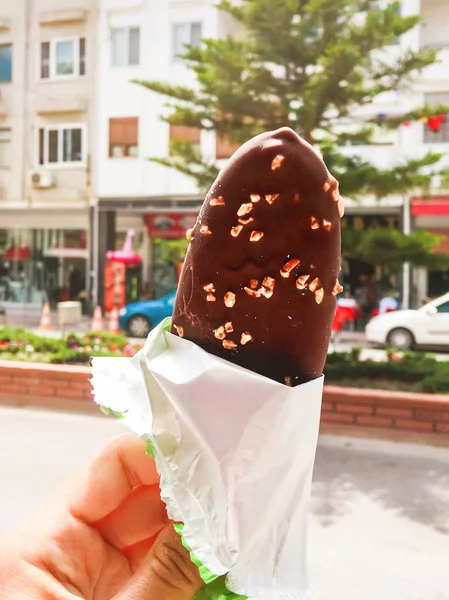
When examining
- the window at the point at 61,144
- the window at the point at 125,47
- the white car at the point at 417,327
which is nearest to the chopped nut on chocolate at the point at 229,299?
the white car at the point at 417,327

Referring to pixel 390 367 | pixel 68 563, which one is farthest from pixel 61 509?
pixel 390 367

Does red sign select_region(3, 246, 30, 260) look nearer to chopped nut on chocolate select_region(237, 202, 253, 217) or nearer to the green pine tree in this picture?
the green pine tree

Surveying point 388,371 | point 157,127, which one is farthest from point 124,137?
point 388,371

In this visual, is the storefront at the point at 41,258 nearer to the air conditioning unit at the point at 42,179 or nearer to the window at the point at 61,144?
the air conditioning unit at the point at 42,179

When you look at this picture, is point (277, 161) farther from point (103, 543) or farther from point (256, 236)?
point (103, 543)

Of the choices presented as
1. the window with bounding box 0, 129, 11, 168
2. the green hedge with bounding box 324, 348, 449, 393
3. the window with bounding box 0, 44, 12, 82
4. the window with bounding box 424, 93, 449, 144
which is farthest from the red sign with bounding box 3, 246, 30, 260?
the green hedge with bounding box 324, 348, 449, 393
